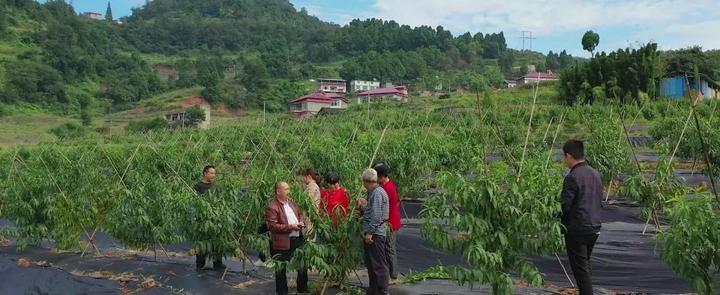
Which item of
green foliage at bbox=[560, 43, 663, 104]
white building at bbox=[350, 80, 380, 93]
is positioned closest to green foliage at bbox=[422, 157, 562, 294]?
green foliage at bbox=[560, 43, 663, 104]

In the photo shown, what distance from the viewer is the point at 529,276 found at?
5172mm

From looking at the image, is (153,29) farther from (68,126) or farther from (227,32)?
(68,126)

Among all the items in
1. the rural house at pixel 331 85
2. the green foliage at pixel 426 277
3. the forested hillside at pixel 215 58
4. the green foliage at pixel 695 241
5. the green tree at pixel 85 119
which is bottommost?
the green tree at pixel 85 119

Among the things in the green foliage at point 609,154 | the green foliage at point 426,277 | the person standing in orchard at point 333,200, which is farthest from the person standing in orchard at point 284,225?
the green foliage at point 609,154

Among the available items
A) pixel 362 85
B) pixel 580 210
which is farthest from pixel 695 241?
pixel 362 85

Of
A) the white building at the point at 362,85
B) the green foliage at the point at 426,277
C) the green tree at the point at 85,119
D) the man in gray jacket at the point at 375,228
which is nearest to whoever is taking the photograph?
the man in gray jacket at the point at 375,228

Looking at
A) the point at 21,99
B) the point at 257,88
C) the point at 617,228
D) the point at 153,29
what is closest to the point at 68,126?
the point at 21,99

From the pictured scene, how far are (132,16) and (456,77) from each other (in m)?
111

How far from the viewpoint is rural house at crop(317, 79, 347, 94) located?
9019 cm

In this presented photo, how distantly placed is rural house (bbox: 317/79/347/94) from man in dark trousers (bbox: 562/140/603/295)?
278 feet

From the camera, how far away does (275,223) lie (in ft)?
21.6

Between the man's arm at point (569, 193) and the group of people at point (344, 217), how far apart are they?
1.68 metres

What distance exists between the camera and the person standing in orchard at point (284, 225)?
6.61 meters

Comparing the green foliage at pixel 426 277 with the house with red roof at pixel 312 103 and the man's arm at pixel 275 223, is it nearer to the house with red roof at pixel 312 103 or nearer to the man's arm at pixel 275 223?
the man's arm at pixel 275 223
